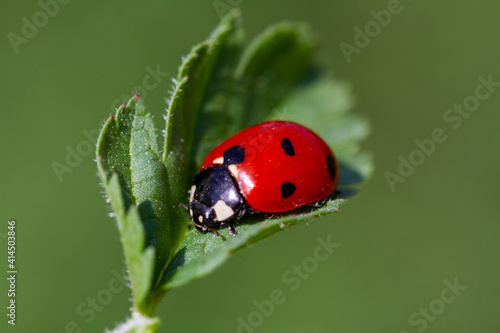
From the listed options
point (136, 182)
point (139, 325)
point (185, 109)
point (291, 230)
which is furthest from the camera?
point (291, 230)

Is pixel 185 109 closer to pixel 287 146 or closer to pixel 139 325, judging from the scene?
pixel 287 146

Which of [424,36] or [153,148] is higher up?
[153,148]

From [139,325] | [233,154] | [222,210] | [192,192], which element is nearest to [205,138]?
[233,154]

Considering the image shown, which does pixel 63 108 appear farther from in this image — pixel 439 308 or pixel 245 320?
pixel 439 308

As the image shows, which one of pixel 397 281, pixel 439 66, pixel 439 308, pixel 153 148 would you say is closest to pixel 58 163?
pixel 153 148

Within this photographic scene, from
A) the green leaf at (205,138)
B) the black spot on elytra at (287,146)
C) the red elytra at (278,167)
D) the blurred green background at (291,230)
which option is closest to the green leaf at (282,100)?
the green leaf at (205,138)

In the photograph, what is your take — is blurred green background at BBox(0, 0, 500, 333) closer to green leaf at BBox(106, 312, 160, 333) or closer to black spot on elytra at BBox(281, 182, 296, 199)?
black spot on elytra at BBox(281, 182, 296, 199)

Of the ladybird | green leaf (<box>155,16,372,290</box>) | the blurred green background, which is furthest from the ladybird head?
the blurred green background
